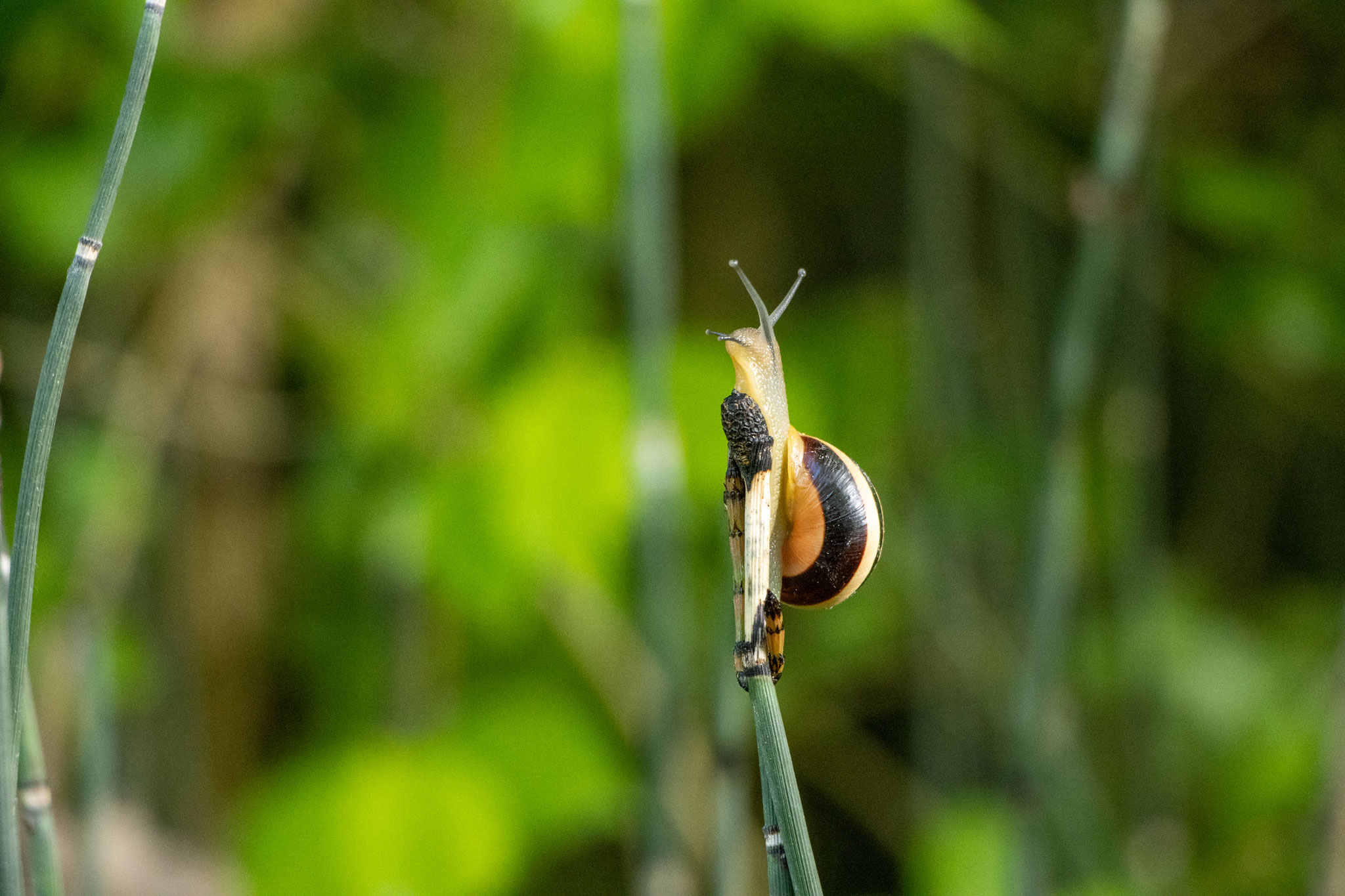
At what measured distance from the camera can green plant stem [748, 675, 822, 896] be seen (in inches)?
8.2

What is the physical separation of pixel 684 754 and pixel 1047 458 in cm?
53

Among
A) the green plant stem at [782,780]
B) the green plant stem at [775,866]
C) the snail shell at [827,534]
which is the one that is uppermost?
the snail shell at [827,534]

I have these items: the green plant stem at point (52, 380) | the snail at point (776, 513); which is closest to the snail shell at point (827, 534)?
the snail at point (776, 513)

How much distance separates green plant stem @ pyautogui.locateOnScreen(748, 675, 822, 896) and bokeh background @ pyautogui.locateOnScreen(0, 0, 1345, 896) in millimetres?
297

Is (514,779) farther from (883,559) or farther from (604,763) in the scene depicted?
(883,559)

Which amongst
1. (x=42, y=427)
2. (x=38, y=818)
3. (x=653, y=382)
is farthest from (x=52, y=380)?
(x=653, y=382)

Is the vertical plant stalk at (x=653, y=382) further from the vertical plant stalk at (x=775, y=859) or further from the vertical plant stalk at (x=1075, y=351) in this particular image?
the vertical plant stalk at (x=775, y=859)

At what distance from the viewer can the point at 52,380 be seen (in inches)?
7.8

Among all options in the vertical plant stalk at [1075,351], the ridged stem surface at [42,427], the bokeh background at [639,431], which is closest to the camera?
the ridged stem surface at [42,427]

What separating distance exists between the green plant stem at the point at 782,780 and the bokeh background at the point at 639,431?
0.30 m

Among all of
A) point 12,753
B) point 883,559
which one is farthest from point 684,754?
point 12,753

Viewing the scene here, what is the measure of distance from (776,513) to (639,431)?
278 millimetres

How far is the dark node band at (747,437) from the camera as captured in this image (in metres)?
0.24

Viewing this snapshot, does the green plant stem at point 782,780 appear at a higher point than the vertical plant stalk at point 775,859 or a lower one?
higher
